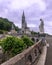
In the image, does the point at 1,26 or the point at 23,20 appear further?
the point at 1,26

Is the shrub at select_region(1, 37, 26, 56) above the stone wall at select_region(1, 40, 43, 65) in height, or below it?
below

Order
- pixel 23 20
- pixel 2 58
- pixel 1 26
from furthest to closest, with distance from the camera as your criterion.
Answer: pixel 1 26
pixel 23 20
pixel 2 58

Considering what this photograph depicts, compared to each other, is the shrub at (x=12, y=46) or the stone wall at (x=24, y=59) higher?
the stone wall at (x=24, y=59)

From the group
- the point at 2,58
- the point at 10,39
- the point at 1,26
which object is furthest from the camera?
the point at 1,26

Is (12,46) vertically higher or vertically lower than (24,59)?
lower

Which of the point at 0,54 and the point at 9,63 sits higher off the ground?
the point at 9,63

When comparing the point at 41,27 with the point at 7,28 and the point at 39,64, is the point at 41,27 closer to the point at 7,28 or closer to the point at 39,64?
the point at 39,64

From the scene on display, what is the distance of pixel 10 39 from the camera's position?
16875 millimetres

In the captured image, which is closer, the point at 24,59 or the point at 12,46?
the point at 24,59

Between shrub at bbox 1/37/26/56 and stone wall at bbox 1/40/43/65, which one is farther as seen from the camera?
shrub at bbox 1/37/26/56

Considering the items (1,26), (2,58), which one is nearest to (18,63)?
(2,58)

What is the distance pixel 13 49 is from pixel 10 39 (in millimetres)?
908

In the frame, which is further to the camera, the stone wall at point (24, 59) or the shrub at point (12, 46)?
the shrub at point (12, 46)

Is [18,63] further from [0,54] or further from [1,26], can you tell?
[1,26]
